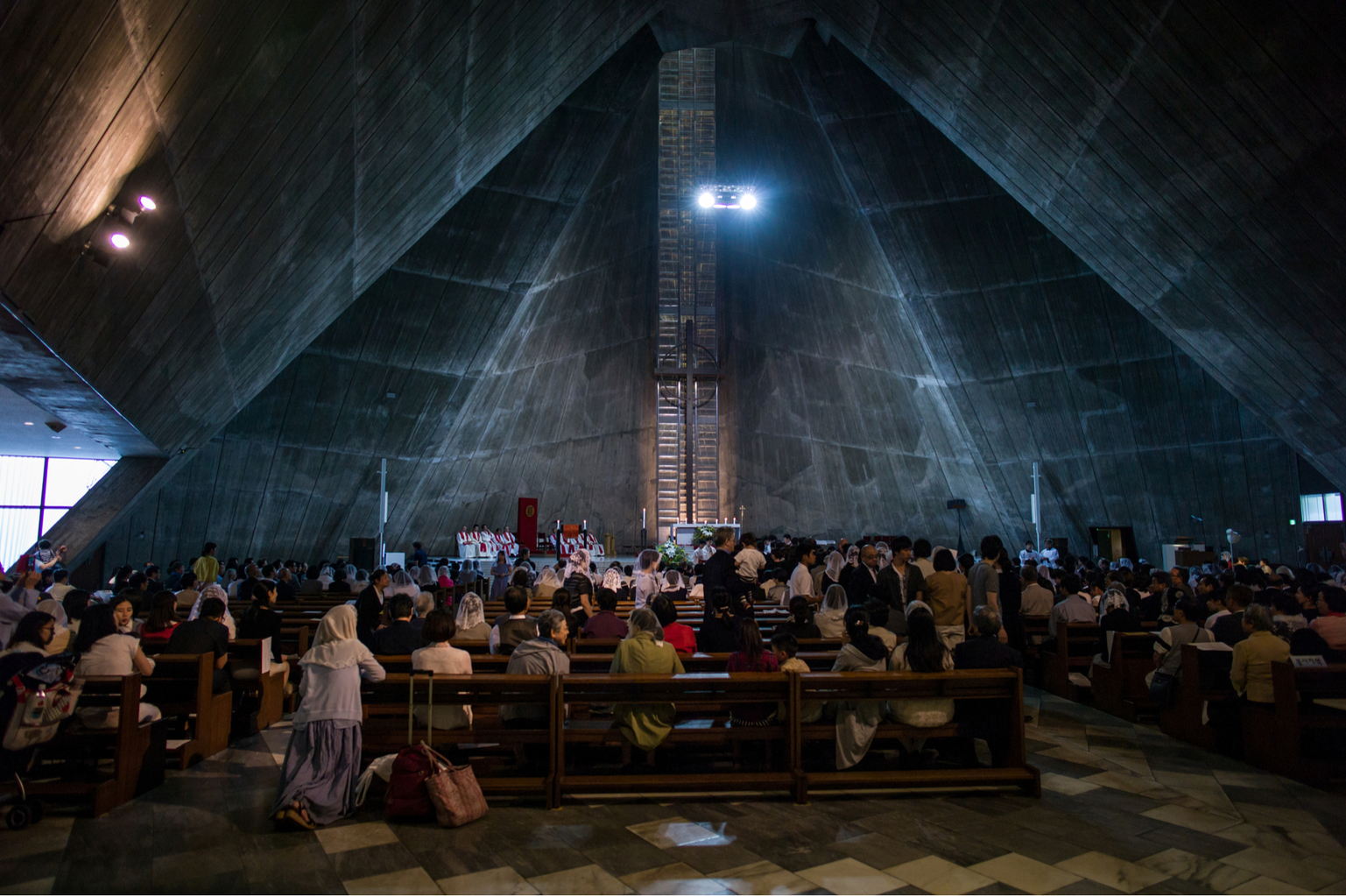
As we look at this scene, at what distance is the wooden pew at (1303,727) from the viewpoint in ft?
16.1

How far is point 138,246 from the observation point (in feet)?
24.1

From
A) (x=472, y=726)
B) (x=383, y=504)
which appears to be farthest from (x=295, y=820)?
(x=383, y=504)

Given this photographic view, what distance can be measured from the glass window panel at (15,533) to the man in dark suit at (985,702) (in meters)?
21.8

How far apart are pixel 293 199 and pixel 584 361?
43.0 feet

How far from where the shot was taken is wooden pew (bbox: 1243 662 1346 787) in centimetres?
492

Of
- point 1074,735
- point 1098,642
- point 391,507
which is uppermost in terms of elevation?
point 391,507

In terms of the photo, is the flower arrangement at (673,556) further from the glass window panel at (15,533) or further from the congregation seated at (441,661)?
the glass window panel at (15,533)

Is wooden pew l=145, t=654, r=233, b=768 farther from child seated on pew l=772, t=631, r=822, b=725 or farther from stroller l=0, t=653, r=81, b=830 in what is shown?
child seated on pew l=772, t=631, r=822, b=725

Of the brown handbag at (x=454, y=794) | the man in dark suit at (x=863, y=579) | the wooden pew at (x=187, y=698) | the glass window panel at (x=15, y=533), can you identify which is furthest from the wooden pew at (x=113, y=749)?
the glass window panel at (x=15, y=533)

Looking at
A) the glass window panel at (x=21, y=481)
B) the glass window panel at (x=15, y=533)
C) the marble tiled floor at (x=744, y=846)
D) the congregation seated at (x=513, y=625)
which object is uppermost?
the glass window panel at (x=21, y=481)

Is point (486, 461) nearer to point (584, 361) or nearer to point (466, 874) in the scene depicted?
point (584, 361)

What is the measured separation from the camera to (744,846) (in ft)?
12.3

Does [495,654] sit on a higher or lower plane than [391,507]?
lower

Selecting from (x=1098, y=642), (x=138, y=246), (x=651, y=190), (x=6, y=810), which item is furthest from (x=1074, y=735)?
(x=651, y=190)
